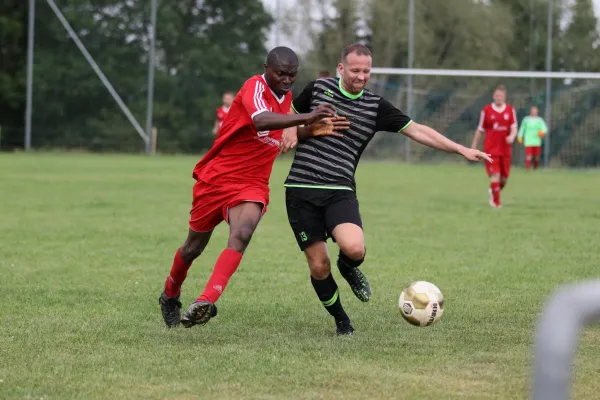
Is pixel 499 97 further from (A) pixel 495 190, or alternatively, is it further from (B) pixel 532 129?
(B) pixel 532 129

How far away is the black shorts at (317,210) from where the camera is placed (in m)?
6.10

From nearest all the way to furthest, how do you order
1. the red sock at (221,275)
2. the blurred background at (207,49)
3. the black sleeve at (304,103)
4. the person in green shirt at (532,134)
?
the red sock at (221,275) < the black sleeve at (304,103) < the person in green shirt at (532,134) < the blurred background at (207,49)

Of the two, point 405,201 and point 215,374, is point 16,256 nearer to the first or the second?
point 215,374

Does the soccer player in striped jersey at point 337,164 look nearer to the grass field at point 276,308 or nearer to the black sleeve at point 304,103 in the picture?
the black sleeve at point 304,103

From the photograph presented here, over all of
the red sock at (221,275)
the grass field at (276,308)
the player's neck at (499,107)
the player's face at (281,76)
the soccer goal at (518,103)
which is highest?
the soccer goal at (518,103)

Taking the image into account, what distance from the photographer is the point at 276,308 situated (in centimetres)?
704

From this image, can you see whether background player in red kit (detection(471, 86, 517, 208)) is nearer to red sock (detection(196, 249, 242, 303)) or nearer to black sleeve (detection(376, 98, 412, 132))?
black sleeve (detection(376, 98, 412, 132))

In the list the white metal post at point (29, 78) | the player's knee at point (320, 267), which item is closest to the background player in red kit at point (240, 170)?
the player's knee at point (320, 267)

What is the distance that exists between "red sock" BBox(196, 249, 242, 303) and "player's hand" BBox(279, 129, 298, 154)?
27.9 inches

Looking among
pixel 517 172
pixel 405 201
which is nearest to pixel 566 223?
pixel 405 201

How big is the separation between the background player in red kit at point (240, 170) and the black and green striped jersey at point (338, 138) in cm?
18

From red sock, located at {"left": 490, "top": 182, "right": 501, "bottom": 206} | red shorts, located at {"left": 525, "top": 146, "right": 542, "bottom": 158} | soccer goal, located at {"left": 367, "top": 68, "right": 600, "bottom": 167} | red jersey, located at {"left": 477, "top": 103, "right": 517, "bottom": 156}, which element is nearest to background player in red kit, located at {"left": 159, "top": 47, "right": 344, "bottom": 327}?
red sock, located at {"left": 490, "top": 182, "right": 501, "bottom": 206}

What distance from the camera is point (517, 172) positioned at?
27.8 meters

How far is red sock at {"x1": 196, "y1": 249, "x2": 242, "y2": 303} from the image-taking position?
5666 mm
